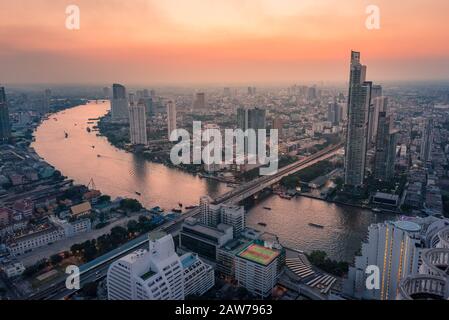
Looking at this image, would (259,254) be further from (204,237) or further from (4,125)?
(4,125)

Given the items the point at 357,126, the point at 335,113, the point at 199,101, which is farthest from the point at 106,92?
the point at 357,126

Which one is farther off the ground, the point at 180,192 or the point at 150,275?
the point at 150,275

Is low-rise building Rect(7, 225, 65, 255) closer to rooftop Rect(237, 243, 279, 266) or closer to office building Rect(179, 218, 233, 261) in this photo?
office building Rect(179, 218, 233, 261)

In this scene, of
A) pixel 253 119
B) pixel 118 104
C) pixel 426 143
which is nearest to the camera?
pixel 426 143

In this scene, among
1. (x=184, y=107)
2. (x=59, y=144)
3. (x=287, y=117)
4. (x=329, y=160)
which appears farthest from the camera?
(x=184, y=107)

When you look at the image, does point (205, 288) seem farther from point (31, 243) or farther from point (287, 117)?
point (287, 117)
